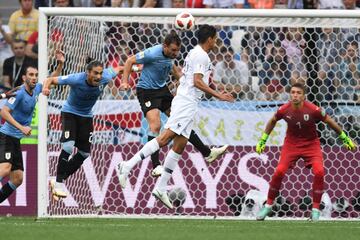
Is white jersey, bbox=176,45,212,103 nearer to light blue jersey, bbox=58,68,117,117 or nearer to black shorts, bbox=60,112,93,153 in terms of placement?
light blue jersey, bbox=58,68,117,117

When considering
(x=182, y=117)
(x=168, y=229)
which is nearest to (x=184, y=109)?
(x=182, y=117)

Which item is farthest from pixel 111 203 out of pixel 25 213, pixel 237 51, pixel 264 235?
pixel 264 235

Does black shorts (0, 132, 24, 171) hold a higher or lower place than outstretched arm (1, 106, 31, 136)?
lower

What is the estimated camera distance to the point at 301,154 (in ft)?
46.0

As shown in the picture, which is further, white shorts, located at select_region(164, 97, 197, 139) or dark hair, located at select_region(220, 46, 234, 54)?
dark hair, located at select_region(220, 46, 234, 54)

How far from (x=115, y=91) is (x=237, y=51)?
6.27 feet

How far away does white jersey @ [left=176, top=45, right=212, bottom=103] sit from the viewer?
1338 centimetres

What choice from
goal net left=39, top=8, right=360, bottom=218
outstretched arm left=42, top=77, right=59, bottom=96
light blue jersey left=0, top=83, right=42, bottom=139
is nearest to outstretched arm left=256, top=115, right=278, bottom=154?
goal net left=39, top=8, right=360, bottom=218

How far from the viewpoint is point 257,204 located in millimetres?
15359

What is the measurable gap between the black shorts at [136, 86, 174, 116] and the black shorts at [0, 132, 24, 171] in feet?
5.78

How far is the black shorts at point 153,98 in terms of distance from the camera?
14312 millimetres

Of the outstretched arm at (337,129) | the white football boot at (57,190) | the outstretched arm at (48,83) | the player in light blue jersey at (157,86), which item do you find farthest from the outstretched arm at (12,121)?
the outstretched arm at (337,129)

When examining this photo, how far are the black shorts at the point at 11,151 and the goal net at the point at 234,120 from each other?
701mm

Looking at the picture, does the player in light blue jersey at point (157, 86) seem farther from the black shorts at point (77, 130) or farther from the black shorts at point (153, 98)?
the black shorts at point (77, 130)
